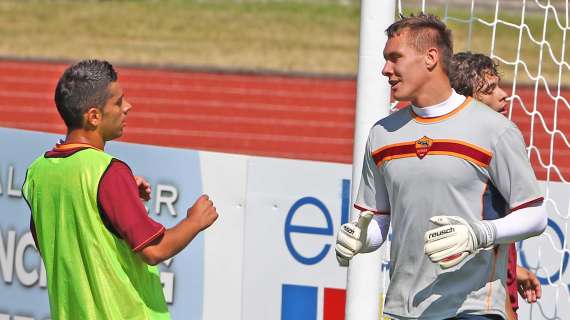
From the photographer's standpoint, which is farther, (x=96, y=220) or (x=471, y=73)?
(x=471, y=73)

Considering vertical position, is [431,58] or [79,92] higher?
[431,58]

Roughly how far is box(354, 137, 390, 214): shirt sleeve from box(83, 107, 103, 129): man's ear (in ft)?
2.72

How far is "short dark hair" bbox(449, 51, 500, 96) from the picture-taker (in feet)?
13.6

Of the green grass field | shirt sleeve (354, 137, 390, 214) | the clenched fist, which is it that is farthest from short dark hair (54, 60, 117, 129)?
the green grass field

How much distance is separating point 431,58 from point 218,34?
1559 centimetres

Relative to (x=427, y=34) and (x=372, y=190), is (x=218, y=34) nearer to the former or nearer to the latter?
(x=372, y=190)

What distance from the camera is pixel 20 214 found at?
582 centimetres

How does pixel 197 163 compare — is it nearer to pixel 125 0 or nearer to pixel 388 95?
pixel 388 95

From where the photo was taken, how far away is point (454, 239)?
11.3 ft

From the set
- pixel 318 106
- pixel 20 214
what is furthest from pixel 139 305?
pixel 318 106

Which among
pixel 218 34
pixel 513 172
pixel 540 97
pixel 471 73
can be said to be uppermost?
pixel 218 34

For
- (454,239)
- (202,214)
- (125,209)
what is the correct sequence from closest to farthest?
(454,239), (125,209), (202,214)

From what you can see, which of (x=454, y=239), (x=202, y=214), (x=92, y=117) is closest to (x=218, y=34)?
(x=92, y=117)

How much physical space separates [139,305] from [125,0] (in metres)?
17.5
